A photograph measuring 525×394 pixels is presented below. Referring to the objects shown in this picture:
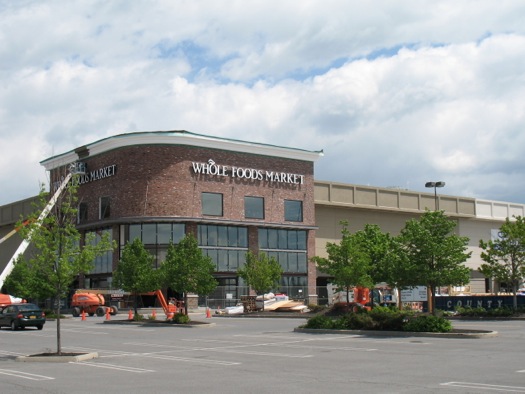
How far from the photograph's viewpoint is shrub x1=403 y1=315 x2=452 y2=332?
28.0 m

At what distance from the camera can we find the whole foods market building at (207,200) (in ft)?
210

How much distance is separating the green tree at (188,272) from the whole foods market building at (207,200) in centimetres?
1974

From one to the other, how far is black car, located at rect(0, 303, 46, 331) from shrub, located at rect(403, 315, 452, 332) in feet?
68.8

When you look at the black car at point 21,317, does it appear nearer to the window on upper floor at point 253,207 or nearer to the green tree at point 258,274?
the green tree at point 258,274

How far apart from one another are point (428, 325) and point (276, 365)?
1081 centimetres

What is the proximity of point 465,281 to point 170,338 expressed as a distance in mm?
13112

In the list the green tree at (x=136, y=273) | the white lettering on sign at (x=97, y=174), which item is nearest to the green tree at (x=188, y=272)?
the green tree at (x=136, y=273)

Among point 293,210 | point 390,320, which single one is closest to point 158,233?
point 293,210

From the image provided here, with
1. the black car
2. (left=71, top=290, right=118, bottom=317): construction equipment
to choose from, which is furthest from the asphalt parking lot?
(left=71, top=290, right=118, bottom=317): construction equipment

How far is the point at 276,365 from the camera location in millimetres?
19453

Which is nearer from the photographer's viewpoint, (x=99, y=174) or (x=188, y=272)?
(x=188, y=272)

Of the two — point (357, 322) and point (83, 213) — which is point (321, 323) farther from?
point (83, 213)

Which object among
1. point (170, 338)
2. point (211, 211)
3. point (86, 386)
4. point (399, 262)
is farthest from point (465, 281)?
point (211, 211)

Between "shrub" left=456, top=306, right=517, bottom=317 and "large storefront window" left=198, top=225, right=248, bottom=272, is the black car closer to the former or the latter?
"shrub" left=456, top=306, right=517, bottom=317
